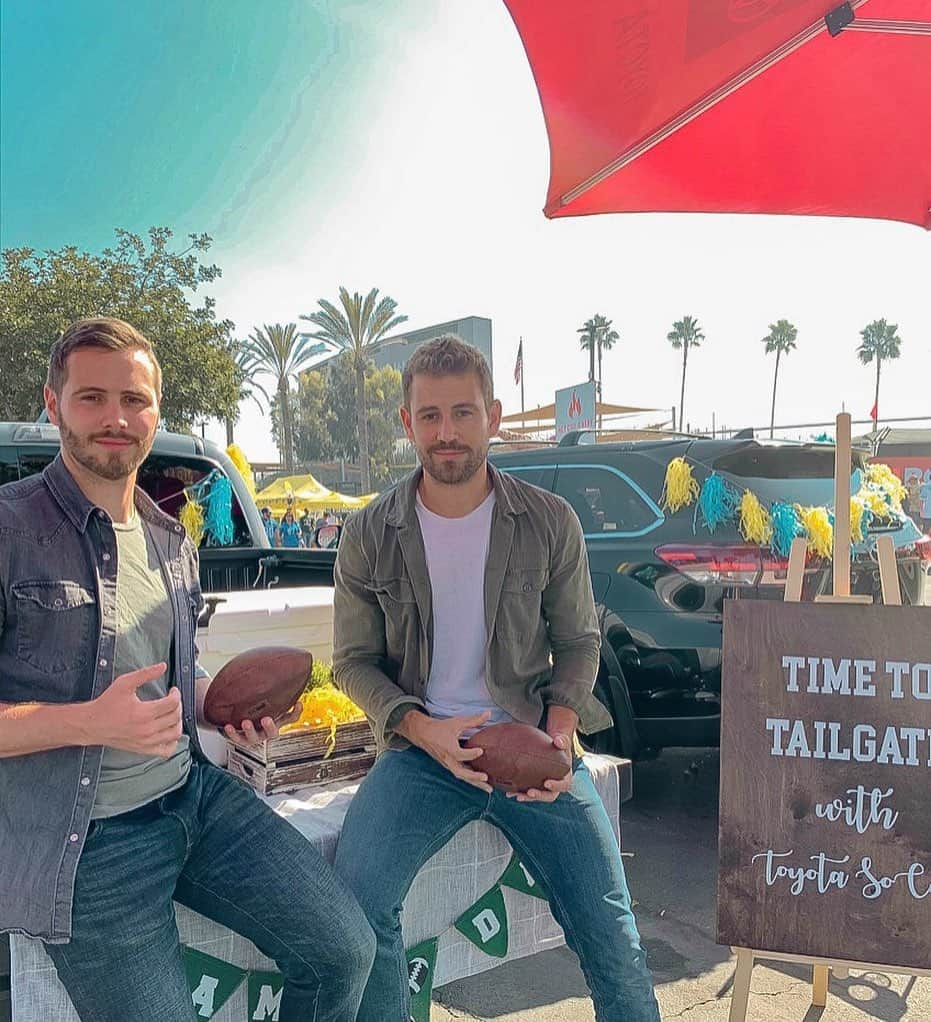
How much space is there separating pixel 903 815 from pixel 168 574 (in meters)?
2.19

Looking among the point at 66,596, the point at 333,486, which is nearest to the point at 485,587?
the point at 66,596

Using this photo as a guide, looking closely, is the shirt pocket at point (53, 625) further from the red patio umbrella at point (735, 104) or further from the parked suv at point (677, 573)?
the parked suv at point (677, 573)

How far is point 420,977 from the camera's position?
239 cm

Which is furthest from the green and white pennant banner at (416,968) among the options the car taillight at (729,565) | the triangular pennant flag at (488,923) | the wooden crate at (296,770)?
the car taillight at (729,565)

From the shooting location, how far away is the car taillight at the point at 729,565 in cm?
415

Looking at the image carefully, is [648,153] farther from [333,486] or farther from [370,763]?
[333,486]

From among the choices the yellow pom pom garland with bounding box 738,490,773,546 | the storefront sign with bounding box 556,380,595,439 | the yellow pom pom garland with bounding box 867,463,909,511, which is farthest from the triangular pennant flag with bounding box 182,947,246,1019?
the storefront sign with bounding box 556,380,595,439

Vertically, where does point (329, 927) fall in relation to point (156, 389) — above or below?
below

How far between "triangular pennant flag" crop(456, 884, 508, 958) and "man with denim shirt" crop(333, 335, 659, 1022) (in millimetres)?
101

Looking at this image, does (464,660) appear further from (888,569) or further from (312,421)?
(312,421)

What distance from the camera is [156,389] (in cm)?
209

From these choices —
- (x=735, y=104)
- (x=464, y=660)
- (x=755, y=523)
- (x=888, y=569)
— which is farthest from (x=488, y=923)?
(x=735, y=104)

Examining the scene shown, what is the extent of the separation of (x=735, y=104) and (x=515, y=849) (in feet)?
8.17

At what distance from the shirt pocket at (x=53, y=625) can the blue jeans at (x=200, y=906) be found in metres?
0.38
